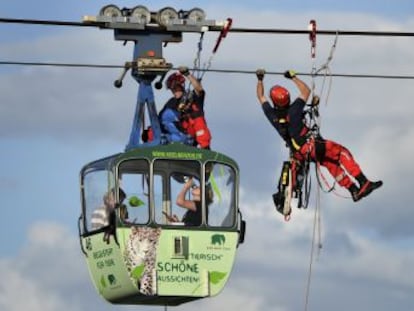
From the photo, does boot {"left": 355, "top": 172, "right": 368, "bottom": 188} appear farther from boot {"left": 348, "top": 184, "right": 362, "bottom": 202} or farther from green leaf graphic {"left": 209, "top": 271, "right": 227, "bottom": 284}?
green leaf graphic {"left": 209, "top": 271, "right": 227, "bottom": 284}

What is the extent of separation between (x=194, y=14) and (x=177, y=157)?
2.67 metres

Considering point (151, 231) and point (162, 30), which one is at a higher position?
point (162, 30)

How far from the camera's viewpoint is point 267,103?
103 feet

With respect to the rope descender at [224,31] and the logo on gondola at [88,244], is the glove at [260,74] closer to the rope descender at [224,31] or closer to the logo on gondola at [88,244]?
the rope descender at [224,31]

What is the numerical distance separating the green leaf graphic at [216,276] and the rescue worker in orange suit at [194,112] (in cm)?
252

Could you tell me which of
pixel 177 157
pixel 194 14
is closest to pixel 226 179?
pixel 177 157

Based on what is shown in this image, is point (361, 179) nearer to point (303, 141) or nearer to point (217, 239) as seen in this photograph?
point (303, 141)

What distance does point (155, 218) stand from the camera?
32.4m

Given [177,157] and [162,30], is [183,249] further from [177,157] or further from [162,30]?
[162,30]

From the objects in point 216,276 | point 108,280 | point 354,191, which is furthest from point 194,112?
point 108,280

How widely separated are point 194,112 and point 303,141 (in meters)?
2.58

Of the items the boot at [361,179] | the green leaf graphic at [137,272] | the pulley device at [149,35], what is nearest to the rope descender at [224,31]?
the pulley device at [149,35]

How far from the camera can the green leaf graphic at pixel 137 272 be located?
32156 millimetres

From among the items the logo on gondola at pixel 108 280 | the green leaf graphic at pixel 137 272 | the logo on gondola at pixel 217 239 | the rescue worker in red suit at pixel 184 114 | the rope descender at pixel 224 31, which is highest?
the rope descender at pixel 224 31
